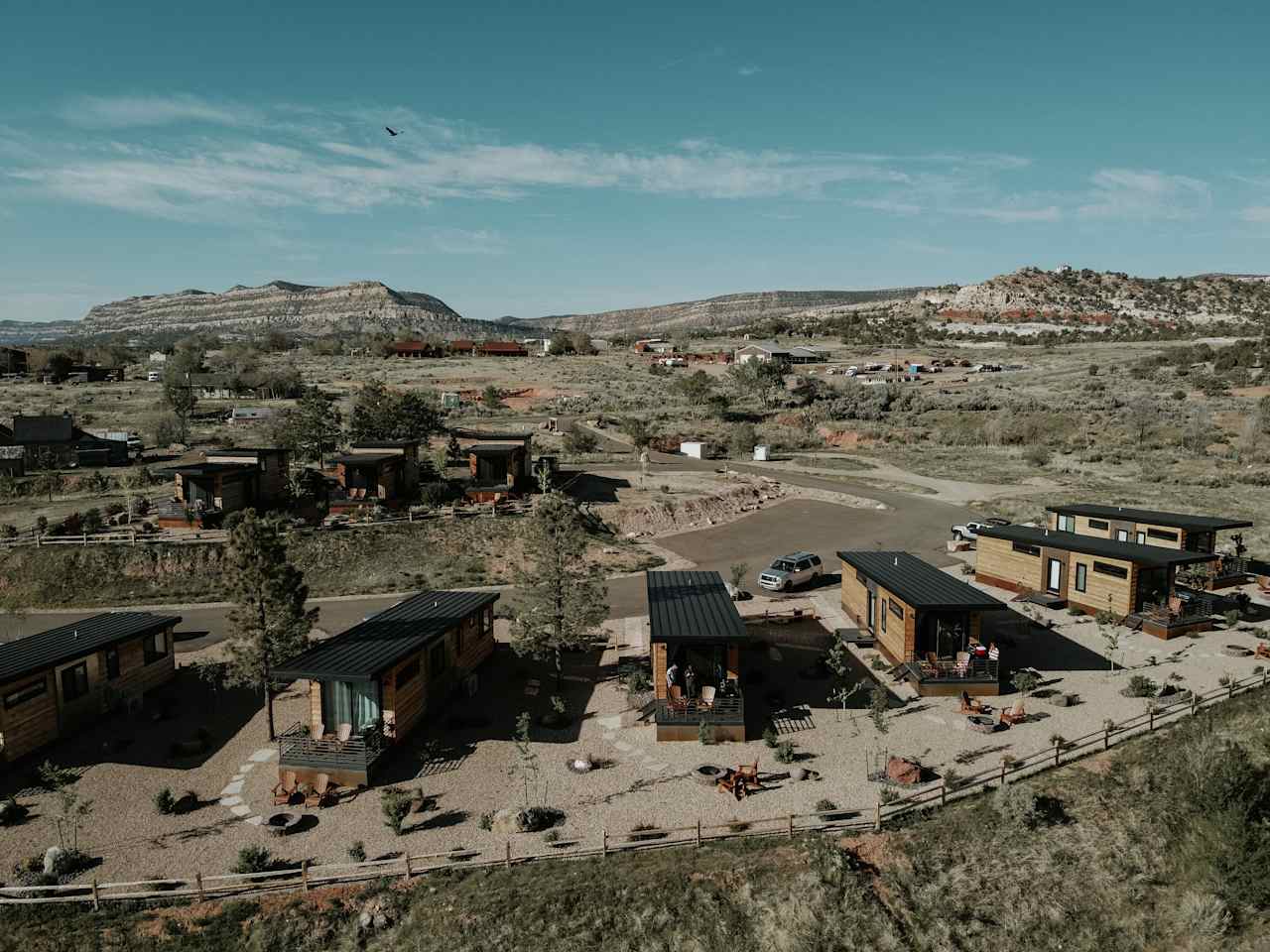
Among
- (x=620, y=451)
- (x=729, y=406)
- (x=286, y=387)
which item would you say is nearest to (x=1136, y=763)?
(x=620, y=451)

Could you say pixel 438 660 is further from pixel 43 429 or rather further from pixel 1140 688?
pixel 43 429

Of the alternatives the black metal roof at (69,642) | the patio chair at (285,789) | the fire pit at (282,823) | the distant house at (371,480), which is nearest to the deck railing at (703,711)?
the fire pit at (282,823)

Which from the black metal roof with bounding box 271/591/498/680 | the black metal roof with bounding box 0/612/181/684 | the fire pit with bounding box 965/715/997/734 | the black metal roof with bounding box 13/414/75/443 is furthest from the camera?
the black metal roof with bounding box 13/414/75/443

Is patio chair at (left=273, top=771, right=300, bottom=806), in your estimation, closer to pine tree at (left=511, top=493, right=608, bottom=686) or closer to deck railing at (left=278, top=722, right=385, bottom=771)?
deck railing at (left=278, top=722, right=385, bottom=771)

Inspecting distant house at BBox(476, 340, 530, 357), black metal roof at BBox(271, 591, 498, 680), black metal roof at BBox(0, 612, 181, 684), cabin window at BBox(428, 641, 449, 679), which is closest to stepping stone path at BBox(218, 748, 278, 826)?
black metal roof at BBox(271, 591, 498, 680)

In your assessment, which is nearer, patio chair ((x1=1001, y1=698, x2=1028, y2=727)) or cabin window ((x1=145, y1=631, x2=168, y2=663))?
patio chair ((x1=1001, y1=698, x2=1028, y2=727))

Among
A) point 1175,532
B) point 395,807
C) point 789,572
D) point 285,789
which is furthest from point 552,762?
point 1175,532

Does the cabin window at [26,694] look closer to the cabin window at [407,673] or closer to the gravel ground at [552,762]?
the gravel ground at [552,762]
